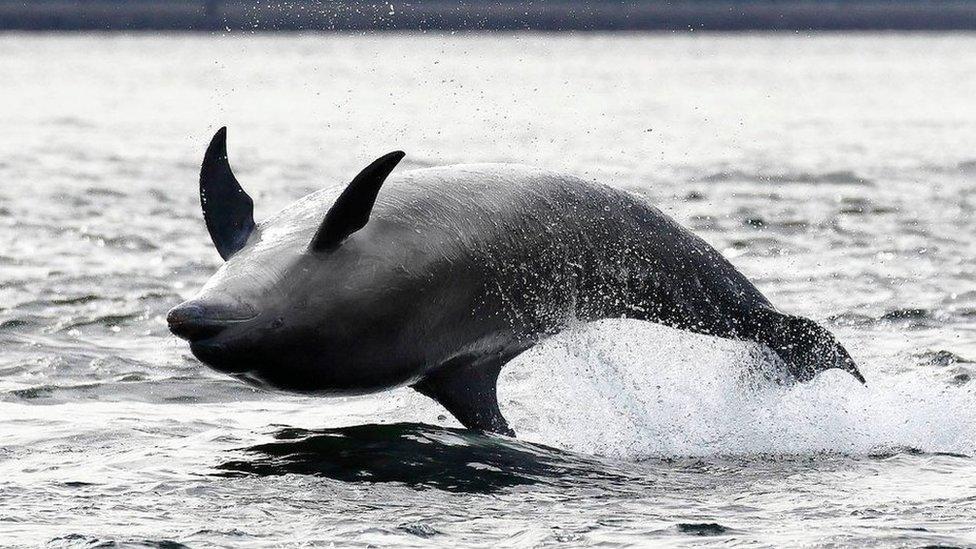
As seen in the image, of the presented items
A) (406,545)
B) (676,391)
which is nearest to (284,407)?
(676,391)

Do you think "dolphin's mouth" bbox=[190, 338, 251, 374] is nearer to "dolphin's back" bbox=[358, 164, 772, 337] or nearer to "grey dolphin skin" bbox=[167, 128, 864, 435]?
"grey dolphin skin" bbox=[167, 128, 864, 435]

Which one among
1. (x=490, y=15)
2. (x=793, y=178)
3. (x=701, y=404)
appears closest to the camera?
(x=701, y=404)

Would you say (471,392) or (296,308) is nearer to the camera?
(296,308)

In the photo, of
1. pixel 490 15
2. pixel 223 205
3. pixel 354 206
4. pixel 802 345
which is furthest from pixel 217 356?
pixel 490 15

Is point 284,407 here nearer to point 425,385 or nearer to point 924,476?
point 425,385

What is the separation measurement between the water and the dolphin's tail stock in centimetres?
15

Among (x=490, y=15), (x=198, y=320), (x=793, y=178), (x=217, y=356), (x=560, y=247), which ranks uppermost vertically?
(x=490, y=15)

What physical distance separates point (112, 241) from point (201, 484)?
A: 9.15m

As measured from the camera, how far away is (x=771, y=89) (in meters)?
51.6

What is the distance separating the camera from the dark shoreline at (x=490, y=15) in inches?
3888

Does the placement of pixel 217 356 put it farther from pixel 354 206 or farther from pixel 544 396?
pixel 544 396

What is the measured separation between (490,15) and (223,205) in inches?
3841

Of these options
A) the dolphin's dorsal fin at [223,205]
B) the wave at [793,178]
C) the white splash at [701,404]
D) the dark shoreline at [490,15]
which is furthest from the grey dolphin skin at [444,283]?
the dark shoreline at [490,15]

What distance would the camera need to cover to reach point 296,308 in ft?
24.8
